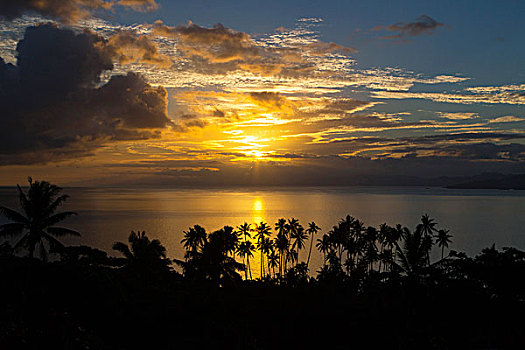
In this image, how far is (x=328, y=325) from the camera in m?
36.3

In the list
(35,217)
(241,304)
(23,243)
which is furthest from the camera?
(241,304)

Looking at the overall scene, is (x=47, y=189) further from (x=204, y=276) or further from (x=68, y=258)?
(x=204, y=276)

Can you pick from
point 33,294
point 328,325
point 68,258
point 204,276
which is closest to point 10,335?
point 33,294

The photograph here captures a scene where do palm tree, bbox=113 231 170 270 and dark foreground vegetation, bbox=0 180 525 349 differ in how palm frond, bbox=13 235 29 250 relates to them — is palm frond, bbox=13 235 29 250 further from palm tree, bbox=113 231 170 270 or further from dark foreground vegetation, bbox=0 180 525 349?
palm tree, bbox=113 231 170 270

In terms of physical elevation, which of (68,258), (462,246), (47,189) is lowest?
(462,246)

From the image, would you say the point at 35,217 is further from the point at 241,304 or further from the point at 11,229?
the point at 241,304

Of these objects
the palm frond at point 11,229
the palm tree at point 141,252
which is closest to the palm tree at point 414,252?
the palm tree at point 141,252

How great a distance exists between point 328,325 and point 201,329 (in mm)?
11426

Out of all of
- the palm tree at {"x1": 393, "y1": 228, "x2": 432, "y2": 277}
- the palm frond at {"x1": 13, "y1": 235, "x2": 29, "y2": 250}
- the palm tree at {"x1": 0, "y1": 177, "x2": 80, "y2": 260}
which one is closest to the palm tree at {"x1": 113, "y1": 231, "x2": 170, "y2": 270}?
the palm tree at {"x1": 0, "y1": 177, "x2": 80, "y2": 260}

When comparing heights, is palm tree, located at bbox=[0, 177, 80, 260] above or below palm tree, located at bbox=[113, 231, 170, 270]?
above

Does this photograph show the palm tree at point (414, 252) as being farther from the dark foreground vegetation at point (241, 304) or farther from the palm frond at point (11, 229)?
the palm frond at point (11, 229)

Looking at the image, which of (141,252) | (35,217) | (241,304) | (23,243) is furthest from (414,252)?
(23,243)

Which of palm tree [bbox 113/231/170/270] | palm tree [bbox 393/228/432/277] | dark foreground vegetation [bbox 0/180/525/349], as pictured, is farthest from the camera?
palm tree [bbox 113/231/170/270]

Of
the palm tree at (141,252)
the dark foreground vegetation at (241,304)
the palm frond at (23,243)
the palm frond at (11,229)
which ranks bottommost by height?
the dark foreground vegetation at (241,304)
